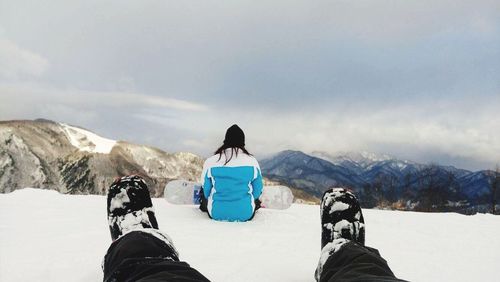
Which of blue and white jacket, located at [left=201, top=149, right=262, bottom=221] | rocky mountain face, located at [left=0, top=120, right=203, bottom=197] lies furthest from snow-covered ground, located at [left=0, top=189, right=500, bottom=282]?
rocky mountain face, located at [left=0, top=120, right=203, bottom=197]

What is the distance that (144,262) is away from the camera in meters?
1.52

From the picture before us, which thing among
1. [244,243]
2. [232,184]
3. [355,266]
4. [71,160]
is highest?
[71,160]

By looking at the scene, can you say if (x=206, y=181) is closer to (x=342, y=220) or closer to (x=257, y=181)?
(x=257, y=181)

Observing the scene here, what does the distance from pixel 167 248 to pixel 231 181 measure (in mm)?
2679

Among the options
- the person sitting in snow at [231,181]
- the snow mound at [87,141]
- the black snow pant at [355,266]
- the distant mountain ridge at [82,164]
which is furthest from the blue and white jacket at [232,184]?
the snow mound at [87,141]

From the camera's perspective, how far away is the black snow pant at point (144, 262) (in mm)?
1382

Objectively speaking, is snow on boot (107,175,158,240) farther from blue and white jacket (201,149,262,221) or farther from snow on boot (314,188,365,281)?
blue and white jacket (201,149,262,221)

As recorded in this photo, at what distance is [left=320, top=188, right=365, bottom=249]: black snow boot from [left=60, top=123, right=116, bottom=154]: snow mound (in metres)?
143

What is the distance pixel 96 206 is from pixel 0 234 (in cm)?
200

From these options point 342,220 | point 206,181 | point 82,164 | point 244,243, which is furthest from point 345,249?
point 82,164

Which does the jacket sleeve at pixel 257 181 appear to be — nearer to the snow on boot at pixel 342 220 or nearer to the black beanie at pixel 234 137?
the black beanie at pixel 234 137

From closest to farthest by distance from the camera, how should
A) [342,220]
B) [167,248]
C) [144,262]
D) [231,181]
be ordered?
[144,262] < [167,248] < [342,220] < [231,181]

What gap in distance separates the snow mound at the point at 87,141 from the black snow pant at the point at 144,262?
143 m

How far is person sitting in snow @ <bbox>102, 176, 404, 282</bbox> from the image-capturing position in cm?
144
